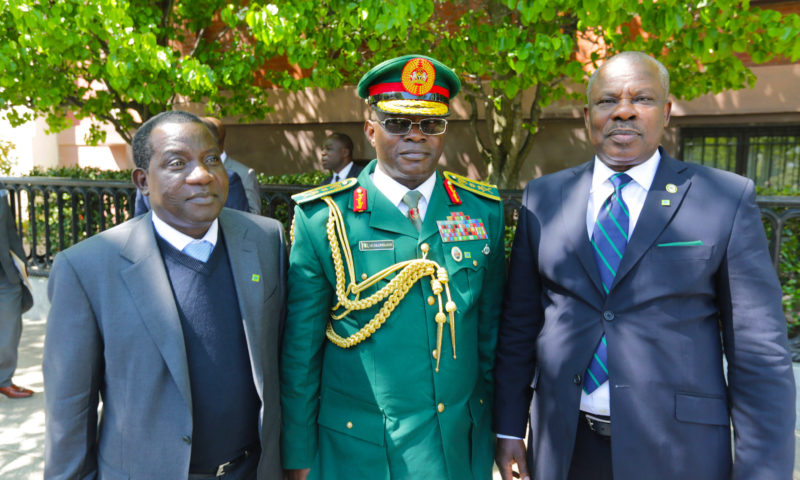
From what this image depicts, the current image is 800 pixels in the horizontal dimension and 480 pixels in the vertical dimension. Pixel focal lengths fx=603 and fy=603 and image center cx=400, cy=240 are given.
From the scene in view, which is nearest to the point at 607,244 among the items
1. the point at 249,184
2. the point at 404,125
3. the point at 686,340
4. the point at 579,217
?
the point at 579,217

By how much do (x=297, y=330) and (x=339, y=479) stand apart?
1.95ft

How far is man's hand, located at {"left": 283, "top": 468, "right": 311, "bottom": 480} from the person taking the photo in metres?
2.37

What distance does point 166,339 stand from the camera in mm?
1957

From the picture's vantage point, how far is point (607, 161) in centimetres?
220

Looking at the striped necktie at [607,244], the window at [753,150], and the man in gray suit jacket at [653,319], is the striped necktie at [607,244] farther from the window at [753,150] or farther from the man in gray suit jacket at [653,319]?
the window at [753,150]

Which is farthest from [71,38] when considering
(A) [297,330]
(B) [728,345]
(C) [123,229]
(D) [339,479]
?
(B) [728,345]

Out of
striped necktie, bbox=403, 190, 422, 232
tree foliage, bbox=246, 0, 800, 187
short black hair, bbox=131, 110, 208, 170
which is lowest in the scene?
striped necktie, bbox=403, 190, 422, 232

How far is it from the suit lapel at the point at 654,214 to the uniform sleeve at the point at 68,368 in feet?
5.77

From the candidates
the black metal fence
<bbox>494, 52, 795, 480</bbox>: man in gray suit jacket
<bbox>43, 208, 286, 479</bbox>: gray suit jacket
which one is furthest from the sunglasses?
the black metal fence

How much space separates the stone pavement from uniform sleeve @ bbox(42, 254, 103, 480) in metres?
2.36

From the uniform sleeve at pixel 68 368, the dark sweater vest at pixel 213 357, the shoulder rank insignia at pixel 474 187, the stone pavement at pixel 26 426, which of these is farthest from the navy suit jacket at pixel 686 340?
the stone pavement at pixel 26 426

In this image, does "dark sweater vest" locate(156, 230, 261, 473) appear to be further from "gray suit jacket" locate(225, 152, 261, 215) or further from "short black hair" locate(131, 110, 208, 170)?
"gray suit jacket" locate(225, 152, 261, 215)

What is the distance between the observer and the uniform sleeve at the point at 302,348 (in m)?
2.32

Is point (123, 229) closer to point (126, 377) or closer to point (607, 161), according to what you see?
point (126, 377)
